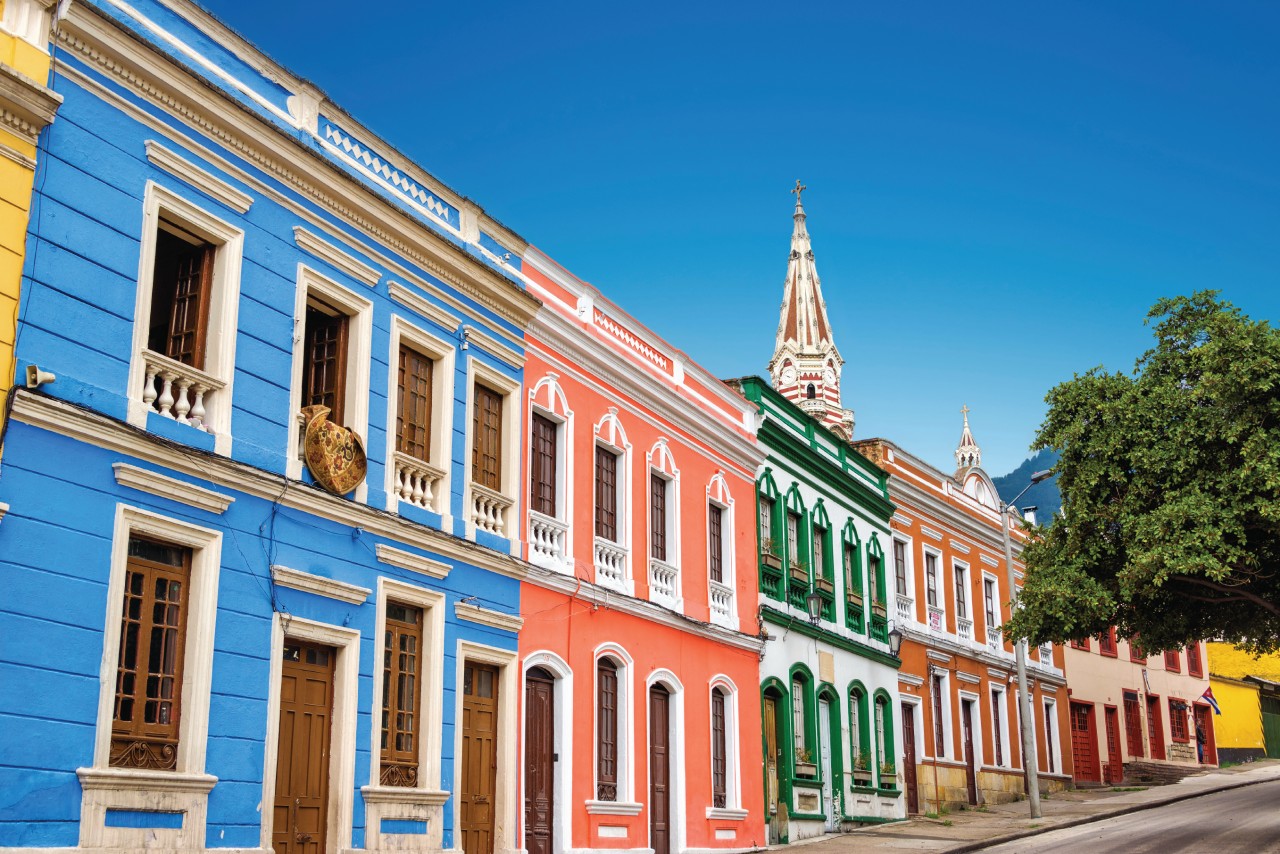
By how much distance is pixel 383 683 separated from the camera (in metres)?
12.8

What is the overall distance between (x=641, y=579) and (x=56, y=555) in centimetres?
951

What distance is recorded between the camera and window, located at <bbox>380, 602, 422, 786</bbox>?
42.1 ft

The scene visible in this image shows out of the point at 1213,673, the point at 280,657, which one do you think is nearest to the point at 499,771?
the point at 280,657

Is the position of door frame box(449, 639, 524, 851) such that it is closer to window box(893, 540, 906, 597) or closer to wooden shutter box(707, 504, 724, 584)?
wooden shutter box(707, 504, 724, 584)

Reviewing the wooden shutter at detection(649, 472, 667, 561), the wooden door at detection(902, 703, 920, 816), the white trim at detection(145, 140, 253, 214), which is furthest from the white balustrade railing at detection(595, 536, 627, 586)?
the wooden door at detection(902, 703, 920, 816)

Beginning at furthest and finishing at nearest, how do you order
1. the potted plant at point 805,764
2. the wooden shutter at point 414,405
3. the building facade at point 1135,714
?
the building facade at point 1135,714 < the potted plant at point 805,764 < the wooden shutter at point 414,405

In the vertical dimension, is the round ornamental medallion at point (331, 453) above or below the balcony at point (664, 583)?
above

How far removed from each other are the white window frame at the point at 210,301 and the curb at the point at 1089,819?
41.0 feet

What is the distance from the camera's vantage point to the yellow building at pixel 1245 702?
44781 mm

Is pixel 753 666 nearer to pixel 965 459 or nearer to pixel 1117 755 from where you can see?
pixel 1117 755

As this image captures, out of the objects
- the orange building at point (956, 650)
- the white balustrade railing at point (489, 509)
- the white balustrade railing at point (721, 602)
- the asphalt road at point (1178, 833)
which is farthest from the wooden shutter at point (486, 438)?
the orange building at point (956, 650)

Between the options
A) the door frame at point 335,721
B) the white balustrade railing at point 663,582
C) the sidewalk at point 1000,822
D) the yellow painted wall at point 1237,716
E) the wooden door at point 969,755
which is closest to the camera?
the door frame at point 335,721

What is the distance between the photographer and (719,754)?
19.8 metres

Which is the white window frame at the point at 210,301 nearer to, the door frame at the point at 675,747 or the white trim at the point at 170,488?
the white trim at the point at 170,488
